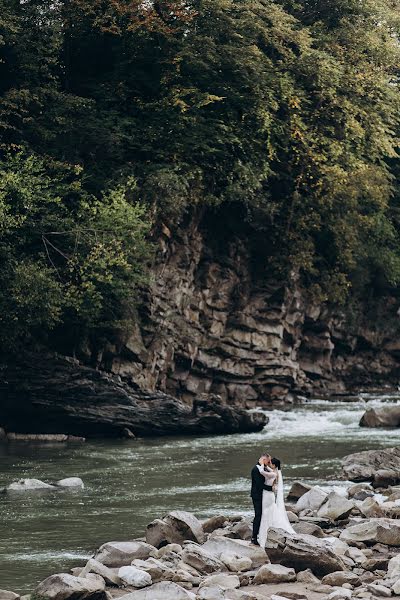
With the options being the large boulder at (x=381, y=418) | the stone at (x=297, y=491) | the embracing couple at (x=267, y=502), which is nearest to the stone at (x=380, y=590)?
the embracing couple at (x=267, y=502)

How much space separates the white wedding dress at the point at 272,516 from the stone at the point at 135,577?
240 centimetres

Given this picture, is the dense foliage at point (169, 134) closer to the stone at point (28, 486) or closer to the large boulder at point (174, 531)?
the stone at point (28, 486)

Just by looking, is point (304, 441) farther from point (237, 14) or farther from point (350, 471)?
point (237, 14)

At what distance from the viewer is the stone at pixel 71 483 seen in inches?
891

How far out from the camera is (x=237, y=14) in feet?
127

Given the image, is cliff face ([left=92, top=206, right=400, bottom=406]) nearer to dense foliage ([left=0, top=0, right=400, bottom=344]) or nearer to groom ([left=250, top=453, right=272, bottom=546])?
dense foliage ([left=0, top=0, right=400, bottom=344])

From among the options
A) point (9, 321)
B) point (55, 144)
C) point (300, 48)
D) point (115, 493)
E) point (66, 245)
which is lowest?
point (115, 493)

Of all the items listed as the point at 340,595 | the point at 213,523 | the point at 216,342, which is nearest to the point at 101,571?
the point at 340,595

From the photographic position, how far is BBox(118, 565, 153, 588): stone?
13.9 m

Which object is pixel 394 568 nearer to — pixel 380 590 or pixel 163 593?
pixel 380 590

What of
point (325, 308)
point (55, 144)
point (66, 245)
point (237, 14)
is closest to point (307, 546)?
point (66, 245)

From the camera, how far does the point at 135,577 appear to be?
13938 mm

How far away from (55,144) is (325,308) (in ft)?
57.3

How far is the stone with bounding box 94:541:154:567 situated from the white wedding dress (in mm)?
1704
